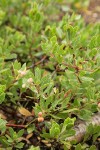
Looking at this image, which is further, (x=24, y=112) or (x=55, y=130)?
(x=24, y=112)

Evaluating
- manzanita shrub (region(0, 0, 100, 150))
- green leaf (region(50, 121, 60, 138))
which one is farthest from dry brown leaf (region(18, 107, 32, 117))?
green leaf (region(50, 121, 60, 138))

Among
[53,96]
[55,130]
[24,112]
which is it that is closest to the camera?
[55,130]

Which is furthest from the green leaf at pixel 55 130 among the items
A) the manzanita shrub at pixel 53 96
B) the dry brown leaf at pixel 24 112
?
the dry brown leaf at pixel 24 112

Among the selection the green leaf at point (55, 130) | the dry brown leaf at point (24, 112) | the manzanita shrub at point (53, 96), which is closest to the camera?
the green leaf at point (55, 130)

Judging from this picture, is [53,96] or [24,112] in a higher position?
[53,96]

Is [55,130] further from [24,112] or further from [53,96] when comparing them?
[24,112]

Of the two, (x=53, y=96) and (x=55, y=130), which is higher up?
(x=53, y=96)

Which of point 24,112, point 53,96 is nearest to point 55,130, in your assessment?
point 53,96

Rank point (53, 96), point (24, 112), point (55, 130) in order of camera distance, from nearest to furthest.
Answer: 1. point (55, 130)
2. point (53, 96)
3. point (24, 112)

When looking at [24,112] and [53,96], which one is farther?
[24,112]

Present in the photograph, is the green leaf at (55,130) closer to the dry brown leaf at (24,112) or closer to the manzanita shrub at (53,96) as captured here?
the manzanita shrub at (53,96)

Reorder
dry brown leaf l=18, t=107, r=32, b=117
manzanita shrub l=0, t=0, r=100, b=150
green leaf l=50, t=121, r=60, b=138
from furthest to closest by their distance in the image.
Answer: dry brown leaf l=18, t=107, r=32, b=117 < manzanita shrub l=0, t=0, r=100, b=150 < green leaf l=50, t=121, r=60, b=138

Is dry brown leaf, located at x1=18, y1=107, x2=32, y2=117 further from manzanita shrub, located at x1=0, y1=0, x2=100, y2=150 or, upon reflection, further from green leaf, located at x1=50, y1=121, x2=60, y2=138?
green leaf, located at x1=50, y1=121, x2=60, y2=138
